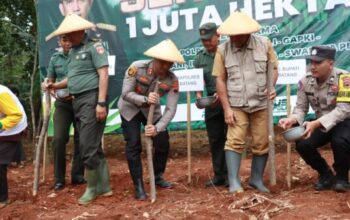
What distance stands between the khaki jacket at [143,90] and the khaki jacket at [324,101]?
1.10m

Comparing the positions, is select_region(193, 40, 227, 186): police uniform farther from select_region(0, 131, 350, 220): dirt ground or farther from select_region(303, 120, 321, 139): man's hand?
select_region(303, 120, 321, 139): man's hand

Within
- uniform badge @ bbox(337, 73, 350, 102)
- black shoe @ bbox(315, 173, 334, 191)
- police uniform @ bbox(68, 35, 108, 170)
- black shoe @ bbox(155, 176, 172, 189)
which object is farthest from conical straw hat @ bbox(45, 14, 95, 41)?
black shoe @ bbox(315, 173, 334, 191)

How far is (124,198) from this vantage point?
15.4 feet

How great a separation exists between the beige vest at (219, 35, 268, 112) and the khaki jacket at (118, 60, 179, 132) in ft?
1.77

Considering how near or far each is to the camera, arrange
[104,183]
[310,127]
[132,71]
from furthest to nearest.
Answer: [104,183] < [132,71] < [310,127]

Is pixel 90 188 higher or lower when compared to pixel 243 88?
lower

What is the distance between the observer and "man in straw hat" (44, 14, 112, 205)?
4.50 meters

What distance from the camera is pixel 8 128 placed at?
461 cm

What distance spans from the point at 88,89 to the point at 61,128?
0.90 metres

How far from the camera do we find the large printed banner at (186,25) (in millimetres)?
6219

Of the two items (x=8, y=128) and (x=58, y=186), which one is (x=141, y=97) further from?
(x=58, y=186)

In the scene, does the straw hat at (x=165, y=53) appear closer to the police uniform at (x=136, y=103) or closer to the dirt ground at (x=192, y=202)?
the police uniform at (x=136, y=103)

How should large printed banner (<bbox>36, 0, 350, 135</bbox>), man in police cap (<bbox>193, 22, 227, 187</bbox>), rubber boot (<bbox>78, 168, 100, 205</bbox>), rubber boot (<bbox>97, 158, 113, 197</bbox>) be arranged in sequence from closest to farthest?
1. rubber boot (<bbox>78, 168, 100, 205</bbox>)
2. rubber boot (<bbox>97, 158, 113, 197</bbox>)
3. man in police cap (<bbox>193, 22, 227, 187</bbox>)
4. large printed banner (<bbox>36, 0, 350, 135</bbox>)

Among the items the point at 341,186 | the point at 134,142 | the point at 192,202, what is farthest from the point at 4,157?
the point at 341,186
